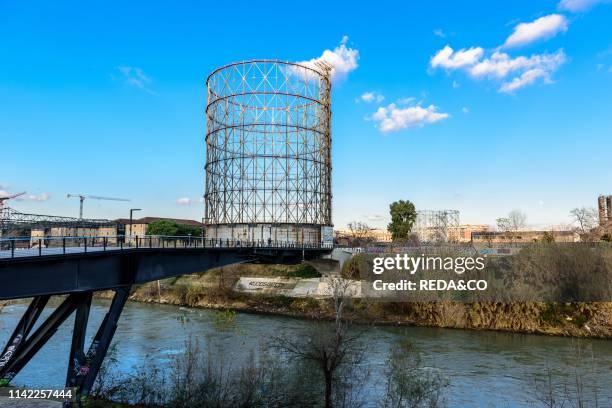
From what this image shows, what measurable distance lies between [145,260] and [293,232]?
29857 millimetres

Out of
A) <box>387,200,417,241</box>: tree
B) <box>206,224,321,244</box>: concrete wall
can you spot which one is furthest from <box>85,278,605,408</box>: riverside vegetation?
<box>387,200,417,241</box>: tree

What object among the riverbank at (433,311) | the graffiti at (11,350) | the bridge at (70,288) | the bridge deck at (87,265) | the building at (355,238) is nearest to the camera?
the bridge deck at (87,265)

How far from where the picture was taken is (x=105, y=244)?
14344 mm

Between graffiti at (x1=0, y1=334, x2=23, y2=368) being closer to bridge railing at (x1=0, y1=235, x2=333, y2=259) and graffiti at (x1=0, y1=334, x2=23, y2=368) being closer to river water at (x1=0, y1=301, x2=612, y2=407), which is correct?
bridge railing at (x1=0, y1=235, x2=333, y2=259)

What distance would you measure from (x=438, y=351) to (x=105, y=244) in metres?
19.9

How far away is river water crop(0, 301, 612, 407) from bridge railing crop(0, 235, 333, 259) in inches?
222

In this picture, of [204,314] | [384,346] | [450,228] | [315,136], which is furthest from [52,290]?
[450,228]

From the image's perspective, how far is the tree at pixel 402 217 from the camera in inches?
2781

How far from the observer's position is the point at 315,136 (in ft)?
166

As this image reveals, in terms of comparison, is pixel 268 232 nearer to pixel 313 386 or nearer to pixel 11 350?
pixel 313 386

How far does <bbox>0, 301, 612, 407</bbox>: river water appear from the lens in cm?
1969

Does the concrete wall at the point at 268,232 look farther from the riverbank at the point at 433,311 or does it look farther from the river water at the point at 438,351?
the river water at the point at 438,351

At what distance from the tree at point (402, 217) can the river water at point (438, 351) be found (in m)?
36.6

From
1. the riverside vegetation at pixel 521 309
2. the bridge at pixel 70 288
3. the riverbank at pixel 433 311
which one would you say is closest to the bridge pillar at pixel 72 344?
the bridge at pixel 70 288
